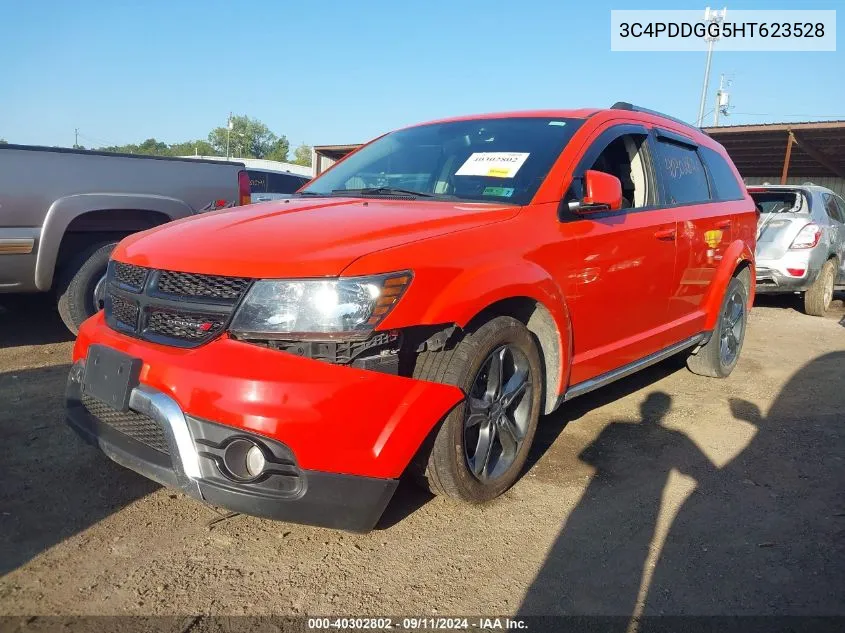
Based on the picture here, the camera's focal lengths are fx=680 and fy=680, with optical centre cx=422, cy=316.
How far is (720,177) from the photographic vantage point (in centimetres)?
502

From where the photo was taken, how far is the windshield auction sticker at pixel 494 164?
3.30m

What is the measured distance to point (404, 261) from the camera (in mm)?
2357

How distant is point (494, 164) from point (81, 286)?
3244mm

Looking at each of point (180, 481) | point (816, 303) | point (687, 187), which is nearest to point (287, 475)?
point (180, 481)

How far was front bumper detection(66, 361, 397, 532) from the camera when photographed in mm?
2238

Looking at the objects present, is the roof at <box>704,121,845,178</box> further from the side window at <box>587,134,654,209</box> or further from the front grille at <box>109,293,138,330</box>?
the front grille at <box>109,293,138,330</box>

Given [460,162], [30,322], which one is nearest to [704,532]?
[460,162]

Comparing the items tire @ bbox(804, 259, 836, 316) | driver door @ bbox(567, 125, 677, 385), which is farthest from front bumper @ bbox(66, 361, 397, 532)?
tire @ bbox(804, 259, 836, 316)

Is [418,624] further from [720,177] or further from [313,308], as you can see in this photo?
[720,177]

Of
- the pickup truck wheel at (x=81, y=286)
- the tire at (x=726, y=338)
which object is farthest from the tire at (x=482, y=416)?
the pickup truck wheel at (x=81, y=286)

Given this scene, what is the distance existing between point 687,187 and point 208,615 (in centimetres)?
376

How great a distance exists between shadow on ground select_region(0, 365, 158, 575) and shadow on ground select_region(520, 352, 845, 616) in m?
1.74

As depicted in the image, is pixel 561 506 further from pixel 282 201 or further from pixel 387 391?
pixel 282 201

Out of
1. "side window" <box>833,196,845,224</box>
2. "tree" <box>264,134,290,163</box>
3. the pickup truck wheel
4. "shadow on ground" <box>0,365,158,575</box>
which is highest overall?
"tree" <box>264,134,290,163</box>
